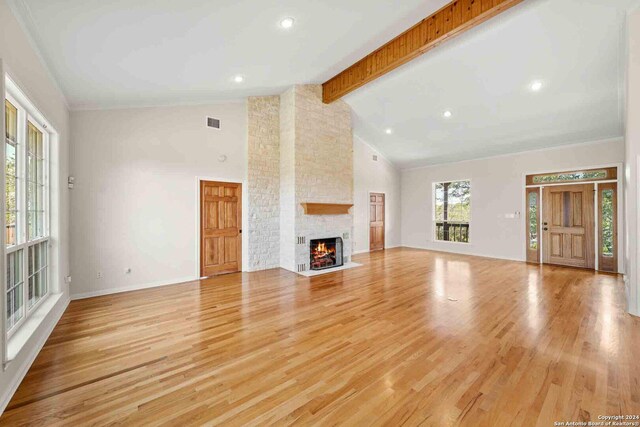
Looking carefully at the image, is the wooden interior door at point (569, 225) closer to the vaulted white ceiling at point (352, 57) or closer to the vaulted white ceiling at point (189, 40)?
the vaulted white ceiling at point (352, 57)

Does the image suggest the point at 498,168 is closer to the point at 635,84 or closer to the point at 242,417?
the point at 635,84

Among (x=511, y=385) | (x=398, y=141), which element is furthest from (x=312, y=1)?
(x=398, y=141)

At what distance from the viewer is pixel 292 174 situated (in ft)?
18.0

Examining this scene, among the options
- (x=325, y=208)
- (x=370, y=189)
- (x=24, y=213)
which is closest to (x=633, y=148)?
(x=325, y=208)

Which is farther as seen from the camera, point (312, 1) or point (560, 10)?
point (560, 10)

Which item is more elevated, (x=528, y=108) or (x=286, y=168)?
(x=528, y=108)

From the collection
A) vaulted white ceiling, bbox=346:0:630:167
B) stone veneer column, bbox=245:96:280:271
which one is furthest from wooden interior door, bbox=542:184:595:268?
stone veneer column, bbox=245:96:280:271

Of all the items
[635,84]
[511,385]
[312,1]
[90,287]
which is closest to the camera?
[511,385]

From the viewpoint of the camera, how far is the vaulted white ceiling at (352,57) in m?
2.55

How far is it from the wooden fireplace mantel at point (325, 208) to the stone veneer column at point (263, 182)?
789mm

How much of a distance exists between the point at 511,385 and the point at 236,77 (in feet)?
15.9

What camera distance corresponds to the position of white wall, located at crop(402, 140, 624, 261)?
19.2 feet

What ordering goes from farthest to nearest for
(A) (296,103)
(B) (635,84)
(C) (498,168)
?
(C) (498,168) → (A) (296,103) → (B) (635,84)

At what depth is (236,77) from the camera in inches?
166
